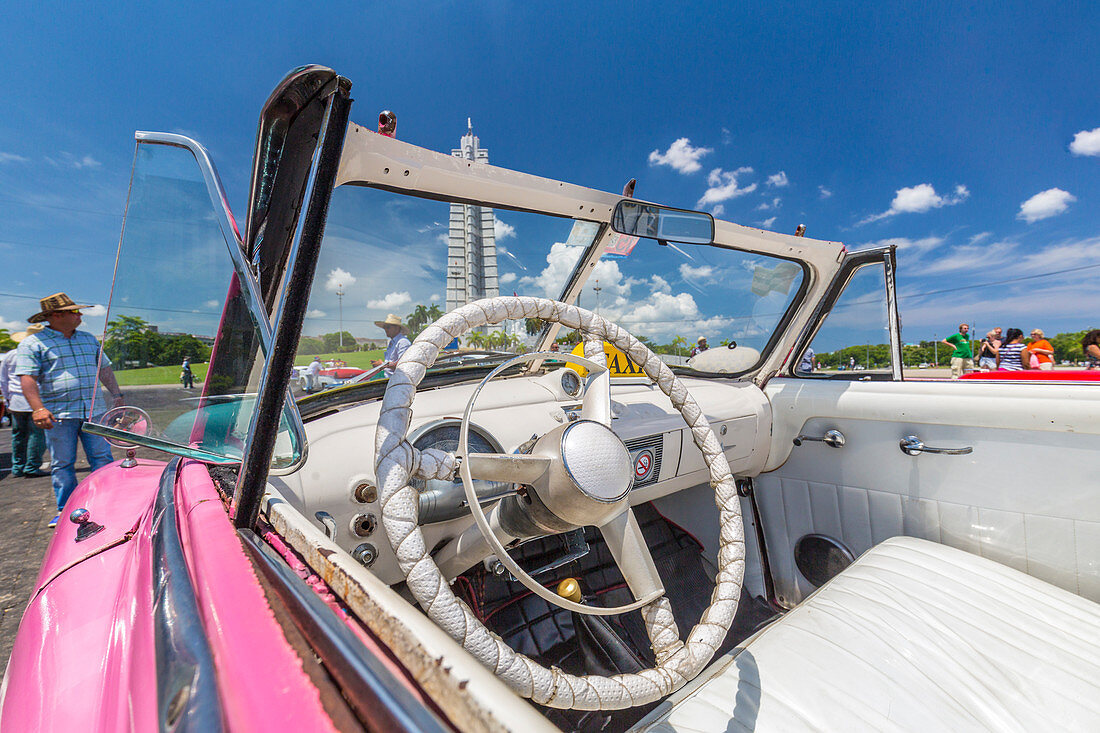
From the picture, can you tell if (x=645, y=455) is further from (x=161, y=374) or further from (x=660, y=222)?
(x=161, y=374)

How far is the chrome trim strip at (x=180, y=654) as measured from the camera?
0.40 metres

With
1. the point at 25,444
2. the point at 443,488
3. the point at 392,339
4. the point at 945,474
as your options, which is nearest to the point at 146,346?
the point at 392,339

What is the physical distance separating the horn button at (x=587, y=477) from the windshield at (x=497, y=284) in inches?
15.1

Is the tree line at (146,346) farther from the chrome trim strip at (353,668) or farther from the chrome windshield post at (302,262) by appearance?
the chrome trim strip at (353,668)

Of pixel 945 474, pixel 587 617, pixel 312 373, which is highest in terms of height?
pixel 312 373

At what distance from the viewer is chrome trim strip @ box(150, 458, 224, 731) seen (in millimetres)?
405

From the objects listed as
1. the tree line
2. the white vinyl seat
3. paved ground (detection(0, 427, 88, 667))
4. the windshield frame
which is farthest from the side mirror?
paved ground (detection(0, 427, 88, 667))

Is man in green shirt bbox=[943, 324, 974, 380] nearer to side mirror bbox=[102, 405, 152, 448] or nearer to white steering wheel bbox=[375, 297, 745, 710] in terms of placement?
white steering wheel bbox=[375, 297, 745, 710]

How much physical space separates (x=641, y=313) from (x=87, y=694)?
2.02 m

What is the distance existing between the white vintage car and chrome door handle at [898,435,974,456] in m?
0.02

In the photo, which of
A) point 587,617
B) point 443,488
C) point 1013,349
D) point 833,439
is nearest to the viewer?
point 443,488

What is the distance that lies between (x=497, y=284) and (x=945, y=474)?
1975 mm

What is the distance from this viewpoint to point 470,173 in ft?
4.95

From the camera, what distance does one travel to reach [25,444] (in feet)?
15.7
